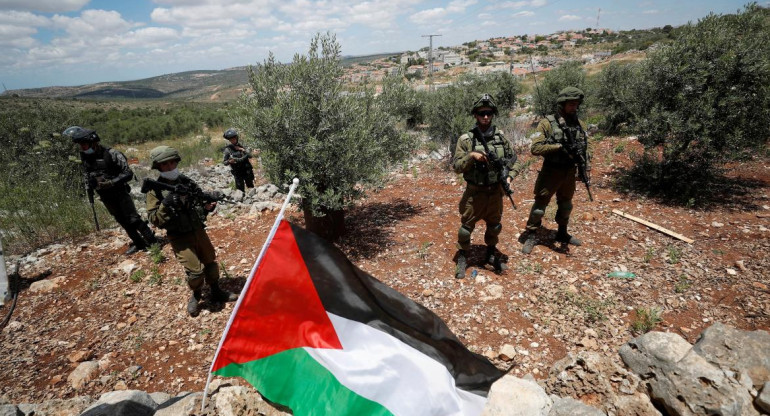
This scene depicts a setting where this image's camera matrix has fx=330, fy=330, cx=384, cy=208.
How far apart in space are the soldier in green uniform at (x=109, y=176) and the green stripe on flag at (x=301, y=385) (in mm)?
4780

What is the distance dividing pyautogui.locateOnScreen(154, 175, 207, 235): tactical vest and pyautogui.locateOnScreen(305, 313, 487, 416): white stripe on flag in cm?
261

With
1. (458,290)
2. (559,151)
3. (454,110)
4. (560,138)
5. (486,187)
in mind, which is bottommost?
(458,290)

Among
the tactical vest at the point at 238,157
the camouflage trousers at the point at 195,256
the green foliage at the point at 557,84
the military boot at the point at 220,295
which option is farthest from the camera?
the green foliage at the point at 557,84

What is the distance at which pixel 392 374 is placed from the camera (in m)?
2.06

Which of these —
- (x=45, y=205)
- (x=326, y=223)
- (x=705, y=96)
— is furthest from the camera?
(x=45, y=205)

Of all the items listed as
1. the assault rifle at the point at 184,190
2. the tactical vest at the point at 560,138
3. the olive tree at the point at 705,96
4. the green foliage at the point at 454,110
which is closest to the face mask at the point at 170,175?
the assault rifle at the point at 184,190

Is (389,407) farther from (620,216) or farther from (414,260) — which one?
(620,216)

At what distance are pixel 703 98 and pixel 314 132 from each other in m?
6.94

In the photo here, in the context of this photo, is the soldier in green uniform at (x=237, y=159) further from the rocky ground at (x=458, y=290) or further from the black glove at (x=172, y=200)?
the black glove at (x=172, y=200)

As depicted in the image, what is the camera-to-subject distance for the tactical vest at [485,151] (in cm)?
400

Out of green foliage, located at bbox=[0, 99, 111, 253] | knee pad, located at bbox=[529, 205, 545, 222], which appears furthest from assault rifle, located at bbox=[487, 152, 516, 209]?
green foliage, located at bbox=[0, 99, 111, 253]

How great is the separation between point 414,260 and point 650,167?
18.6ft

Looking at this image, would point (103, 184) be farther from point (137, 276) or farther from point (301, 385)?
point (301, 385)

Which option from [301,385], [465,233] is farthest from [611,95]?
[301,385]
